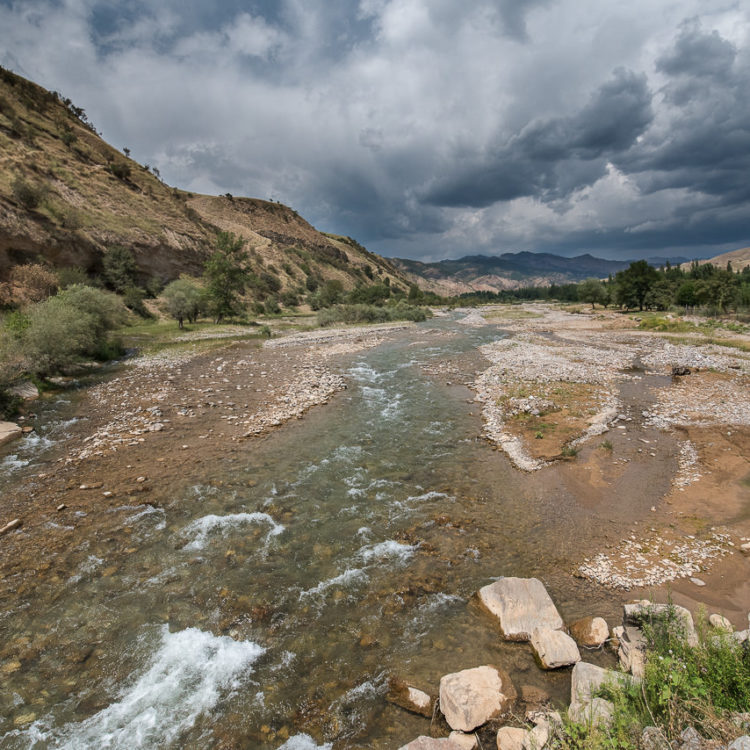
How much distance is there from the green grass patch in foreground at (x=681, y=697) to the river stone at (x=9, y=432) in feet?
57.4

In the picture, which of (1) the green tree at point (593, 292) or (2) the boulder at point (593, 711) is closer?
(2) the boulder at point (593, 711)

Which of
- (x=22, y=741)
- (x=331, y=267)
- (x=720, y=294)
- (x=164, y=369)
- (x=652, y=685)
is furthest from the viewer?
(x=331, y=267)

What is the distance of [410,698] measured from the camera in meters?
4.68

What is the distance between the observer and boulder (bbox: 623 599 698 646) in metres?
4.50

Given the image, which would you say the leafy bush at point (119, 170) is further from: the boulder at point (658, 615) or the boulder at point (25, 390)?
the boulder at point (658, 615)

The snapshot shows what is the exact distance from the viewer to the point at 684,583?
6207 millimetres

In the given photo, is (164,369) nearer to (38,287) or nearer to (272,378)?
(272,378)

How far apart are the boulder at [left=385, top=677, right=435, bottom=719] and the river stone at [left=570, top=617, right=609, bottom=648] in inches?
94.5

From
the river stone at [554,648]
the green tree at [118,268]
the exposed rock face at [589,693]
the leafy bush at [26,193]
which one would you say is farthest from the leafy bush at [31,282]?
the exposed rock face at [589,693]

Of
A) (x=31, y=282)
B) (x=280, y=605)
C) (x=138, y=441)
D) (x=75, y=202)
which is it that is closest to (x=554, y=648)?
(x=280, y=605)

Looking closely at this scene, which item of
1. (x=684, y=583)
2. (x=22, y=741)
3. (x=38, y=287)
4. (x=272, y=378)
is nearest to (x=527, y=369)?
(x=272, y=378)

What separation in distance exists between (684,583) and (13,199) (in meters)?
57.3

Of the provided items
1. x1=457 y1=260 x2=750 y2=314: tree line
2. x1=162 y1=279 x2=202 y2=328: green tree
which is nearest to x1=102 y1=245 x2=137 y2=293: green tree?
x1=162 y1=279 x2=202 y2=328: green tree

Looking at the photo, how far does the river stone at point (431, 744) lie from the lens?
12.7 ft
